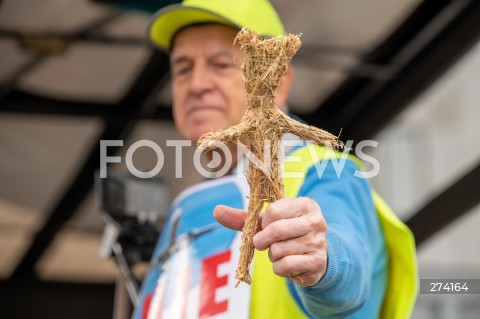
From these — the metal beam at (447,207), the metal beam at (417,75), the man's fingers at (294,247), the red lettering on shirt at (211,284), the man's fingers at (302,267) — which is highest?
the metal beam at (417,75)

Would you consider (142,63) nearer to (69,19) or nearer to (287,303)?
(69,19)

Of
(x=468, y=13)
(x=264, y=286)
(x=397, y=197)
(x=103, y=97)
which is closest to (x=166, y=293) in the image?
(x=264, y=286)

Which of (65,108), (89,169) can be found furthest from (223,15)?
(89,169)

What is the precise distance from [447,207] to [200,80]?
151 centimetres

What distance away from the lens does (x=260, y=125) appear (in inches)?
49.9

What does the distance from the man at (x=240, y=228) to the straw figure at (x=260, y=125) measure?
0.11 ft

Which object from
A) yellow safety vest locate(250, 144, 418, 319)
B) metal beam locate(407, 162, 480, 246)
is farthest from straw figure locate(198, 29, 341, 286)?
metal beam locate(407, 162, 480, 246)

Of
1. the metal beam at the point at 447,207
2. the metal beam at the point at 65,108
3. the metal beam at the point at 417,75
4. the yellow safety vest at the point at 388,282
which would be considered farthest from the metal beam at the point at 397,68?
the yellow safety vest at the point at 388,282

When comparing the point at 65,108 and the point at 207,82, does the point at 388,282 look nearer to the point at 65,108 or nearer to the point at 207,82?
the point at 207,82

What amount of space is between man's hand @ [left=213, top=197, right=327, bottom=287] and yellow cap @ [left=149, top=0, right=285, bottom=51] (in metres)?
0.71

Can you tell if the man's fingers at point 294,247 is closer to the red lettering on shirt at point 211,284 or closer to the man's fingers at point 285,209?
the man's fingers at point 285,209

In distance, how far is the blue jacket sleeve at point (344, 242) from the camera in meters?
1.33

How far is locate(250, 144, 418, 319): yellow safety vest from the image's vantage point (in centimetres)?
159

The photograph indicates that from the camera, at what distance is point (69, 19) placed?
3410mm
